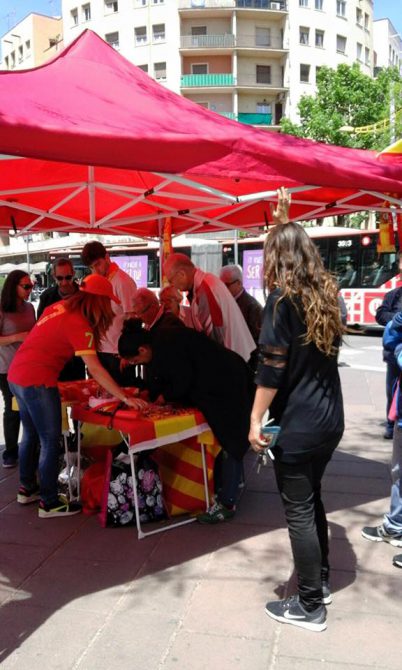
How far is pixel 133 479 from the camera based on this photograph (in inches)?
147

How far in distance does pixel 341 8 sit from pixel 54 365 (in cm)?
5285

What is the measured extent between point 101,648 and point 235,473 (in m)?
1.58

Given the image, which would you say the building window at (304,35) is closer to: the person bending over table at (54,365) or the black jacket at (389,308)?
the black jacket at (389,308)

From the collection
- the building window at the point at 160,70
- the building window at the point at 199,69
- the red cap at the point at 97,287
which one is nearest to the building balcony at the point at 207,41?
the building window at the point at 199,69

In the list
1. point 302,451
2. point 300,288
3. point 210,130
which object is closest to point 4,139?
point 210,130

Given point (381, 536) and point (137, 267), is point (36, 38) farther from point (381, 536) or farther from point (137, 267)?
point (381, 536)

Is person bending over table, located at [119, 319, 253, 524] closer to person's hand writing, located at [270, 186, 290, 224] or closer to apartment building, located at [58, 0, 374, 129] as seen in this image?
person's hand writing, located at [270, 186, 290, 224]

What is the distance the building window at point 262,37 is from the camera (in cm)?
4694

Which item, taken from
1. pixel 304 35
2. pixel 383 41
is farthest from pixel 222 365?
pixel 383 41

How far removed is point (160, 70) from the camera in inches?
1834

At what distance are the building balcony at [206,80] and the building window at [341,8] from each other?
10641mm

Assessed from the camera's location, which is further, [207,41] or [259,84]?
[259,84]

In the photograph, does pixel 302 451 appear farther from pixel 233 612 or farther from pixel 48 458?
pixel 48 458

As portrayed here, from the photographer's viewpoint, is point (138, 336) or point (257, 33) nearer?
point (138, 336)
